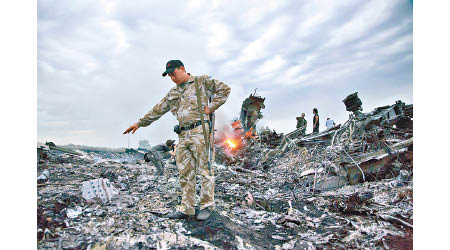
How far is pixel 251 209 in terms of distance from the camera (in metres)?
3.15

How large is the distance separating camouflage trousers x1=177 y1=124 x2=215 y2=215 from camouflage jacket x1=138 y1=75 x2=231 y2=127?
0.19 metres

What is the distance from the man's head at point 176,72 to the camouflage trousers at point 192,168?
0.63m

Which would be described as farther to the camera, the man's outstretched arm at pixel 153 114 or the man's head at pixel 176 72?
the man's outstretched arm at pixel 153 114

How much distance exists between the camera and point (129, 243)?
6.45ft

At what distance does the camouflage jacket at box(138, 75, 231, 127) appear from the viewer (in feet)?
8.64

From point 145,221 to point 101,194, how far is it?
0.85 meters

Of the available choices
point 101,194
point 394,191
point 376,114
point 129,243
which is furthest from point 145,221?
point 376,114

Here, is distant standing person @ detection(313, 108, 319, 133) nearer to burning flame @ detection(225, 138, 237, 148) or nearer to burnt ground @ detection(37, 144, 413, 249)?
burning flame @ detection(225, 138, 237, 148)

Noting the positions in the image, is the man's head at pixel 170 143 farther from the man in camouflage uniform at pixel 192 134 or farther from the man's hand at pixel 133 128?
the man in camouflage uniform at pixel 192 134

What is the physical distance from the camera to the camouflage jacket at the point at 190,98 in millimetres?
2633

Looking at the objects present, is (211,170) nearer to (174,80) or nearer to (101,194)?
(174,80)

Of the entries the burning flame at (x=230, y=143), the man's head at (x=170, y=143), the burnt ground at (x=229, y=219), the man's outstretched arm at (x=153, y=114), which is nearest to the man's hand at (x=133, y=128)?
the man's outstretched arm at (x=153, y=114)

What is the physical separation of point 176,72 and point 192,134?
76 cm
